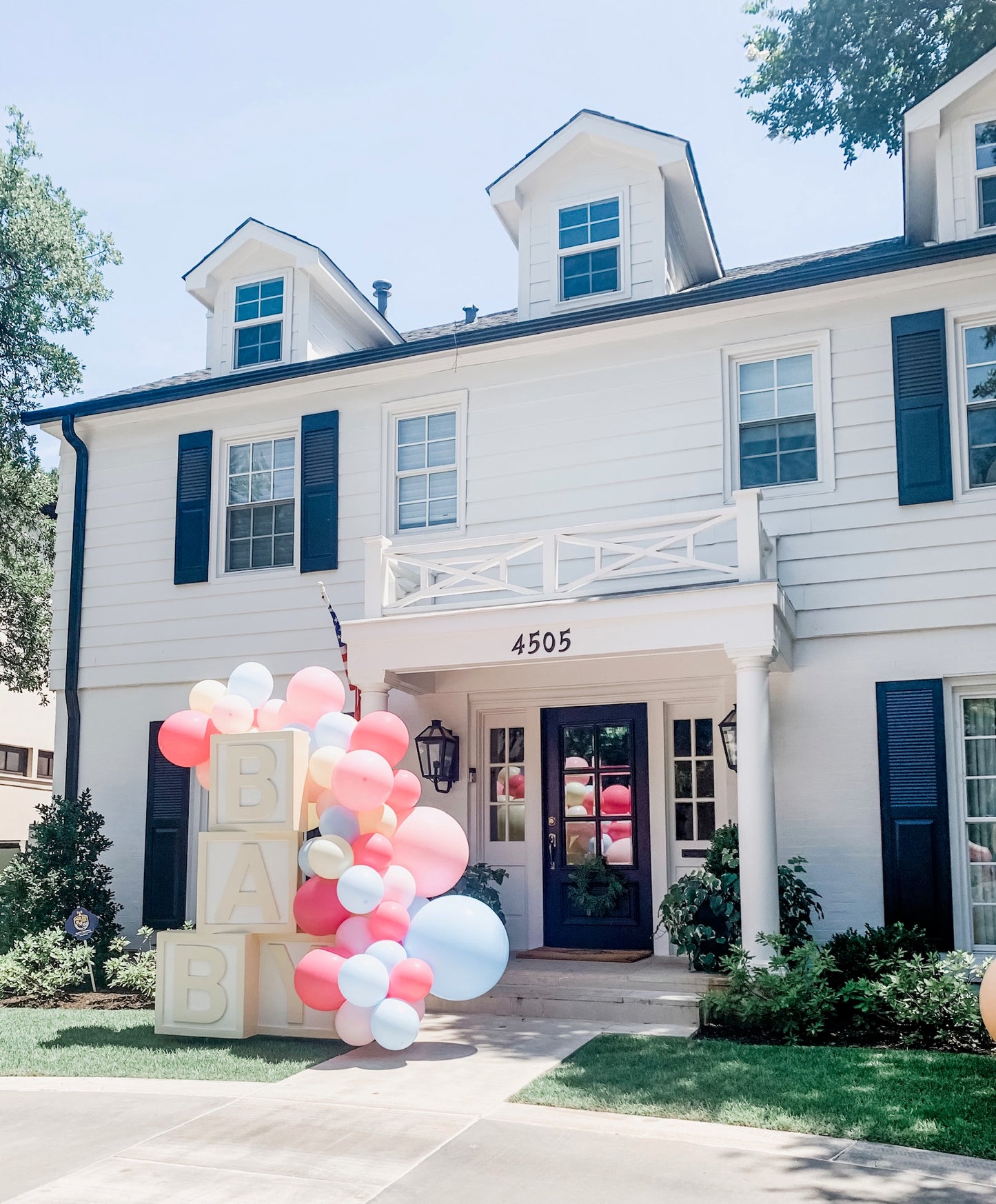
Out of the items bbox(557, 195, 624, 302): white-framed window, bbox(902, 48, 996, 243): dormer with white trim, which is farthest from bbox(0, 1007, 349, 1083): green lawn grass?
bbox(902, 48, 996, 243): dormer with white trim

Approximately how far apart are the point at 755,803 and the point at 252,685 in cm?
379

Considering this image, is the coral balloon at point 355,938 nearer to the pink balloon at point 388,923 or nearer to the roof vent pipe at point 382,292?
the pink balloon at point 388,923

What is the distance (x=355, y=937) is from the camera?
757 cm

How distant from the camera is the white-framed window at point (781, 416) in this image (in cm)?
1002

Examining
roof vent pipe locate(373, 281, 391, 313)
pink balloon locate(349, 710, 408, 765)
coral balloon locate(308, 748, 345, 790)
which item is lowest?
coral balloon locate(308, 748, 345, 790)

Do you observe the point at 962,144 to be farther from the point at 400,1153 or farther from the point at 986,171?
the point at 400,1153

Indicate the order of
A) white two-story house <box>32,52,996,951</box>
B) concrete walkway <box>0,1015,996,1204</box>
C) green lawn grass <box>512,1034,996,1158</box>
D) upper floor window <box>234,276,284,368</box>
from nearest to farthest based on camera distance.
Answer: concrete walkway <box>0,1015,996,1204</box>
green lawn grass <box>512,1034,996,1158</box>
white two-story house <box>32,52,996,951</box>
upper floor window <box>234,276,284,368</box>

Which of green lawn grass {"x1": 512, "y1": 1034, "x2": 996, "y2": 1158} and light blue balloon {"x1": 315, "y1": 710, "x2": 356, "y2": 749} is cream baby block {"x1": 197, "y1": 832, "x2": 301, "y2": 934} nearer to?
light blue balloon {"x1": 315, "y1": 710, "x2": 356, "y2": 749}

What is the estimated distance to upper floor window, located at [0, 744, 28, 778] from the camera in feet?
78.6

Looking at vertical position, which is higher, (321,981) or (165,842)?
(165,842)

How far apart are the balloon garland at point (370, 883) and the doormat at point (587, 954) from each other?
245 centimetres

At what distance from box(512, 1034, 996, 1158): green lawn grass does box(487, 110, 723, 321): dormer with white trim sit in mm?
7120

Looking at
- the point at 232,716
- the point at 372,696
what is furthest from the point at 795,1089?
the point at 372,696

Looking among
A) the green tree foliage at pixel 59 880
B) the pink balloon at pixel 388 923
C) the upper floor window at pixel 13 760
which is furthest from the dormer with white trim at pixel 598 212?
the upper floor window at pixel 13 760
